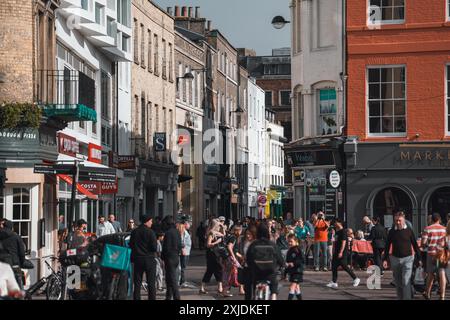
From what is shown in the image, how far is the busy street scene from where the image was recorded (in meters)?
24.0

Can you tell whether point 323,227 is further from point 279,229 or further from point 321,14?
point 321,14

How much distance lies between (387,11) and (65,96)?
12.1m

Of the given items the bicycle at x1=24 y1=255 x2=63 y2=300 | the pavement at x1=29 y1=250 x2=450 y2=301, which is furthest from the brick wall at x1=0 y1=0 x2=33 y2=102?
the bicycle at x1=24 y1=255 x2=63 y2=300

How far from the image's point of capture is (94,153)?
40.9 m

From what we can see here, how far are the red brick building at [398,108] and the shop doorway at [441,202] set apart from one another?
0.03m

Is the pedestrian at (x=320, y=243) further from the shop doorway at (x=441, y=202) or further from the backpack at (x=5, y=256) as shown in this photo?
the backpack at (x=5, y=256)

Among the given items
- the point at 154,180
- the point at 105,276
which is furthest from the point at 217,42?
the point at 105,276

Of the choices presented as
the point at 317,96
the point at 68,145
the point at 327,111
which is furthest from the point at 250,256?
the point at 317,96

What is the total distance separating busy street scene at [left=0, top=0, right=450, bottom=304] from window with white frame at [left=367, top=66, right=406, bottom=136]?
1.9 inches

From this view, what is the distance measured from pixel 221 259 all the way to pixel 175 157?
34.7 meters

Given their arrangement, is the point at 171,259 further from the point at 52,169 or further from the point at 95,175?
the point at 95,175

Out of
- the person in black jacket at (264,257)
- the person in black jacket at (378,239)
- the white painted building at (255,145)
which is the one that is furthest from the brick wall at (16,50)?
the white painted building at (255,145)

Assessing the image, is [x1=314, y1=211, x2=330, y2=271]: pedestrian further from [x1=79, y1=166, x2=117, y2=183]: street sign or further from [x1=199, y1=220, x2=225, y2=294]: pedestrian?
[x1=79, y1=166, x2=117, y2=183]: street sign

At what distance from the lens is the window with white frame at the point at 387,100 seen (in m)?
39.4
